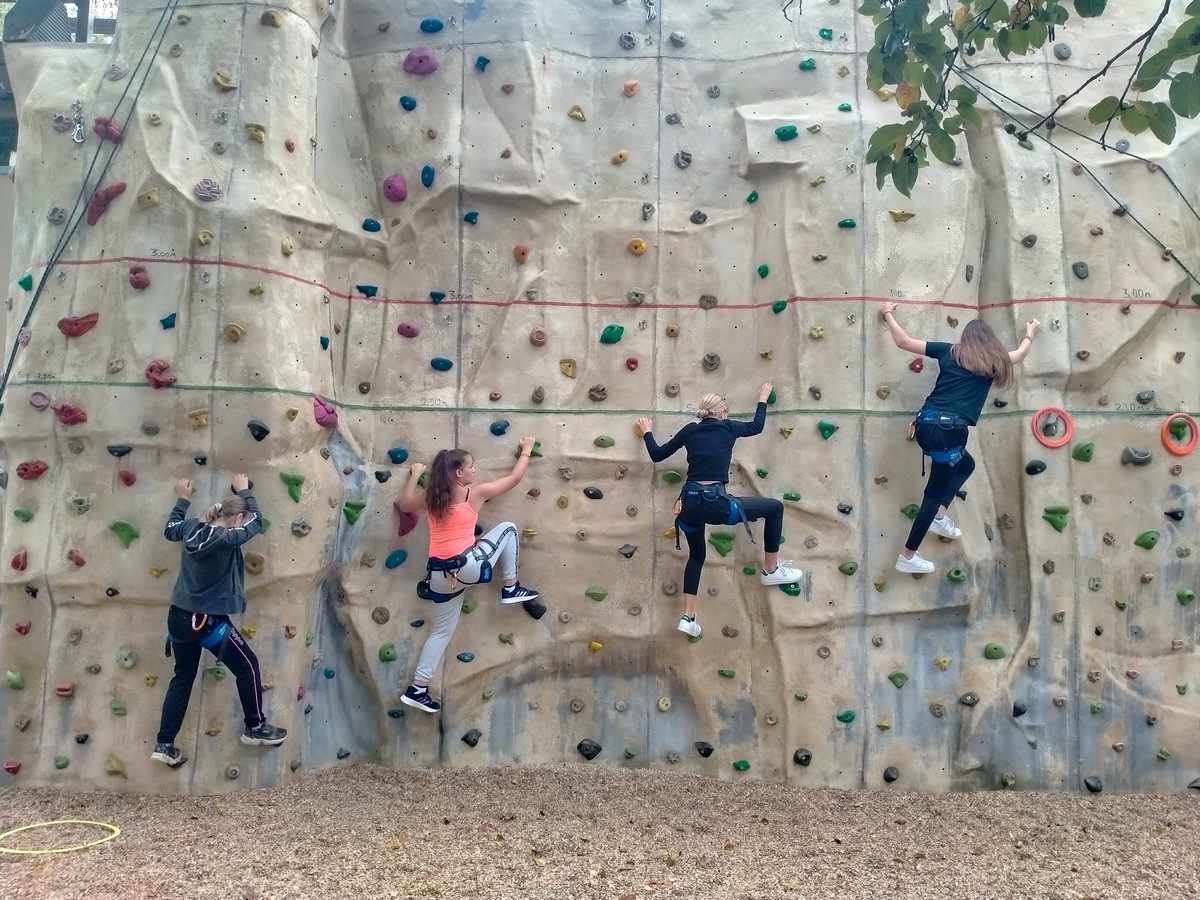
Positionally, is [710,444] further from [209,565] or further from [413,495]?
[209,565]

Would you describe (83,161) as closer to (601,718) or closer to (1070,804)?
(601,718)

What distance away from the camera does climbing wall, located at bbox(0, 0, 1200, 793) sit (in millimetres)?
5238

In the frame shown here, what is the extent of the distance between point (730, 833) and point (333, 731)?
2343mm

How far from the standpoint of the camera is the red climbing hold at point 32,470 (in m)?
5.23

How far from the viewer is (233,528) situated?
4797 mm

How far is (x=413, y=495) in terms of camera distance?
18.7 feet

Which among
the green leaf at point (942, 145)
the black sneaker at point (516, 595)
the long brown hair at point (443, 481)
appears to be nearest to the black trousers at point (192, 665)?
the long brown hair at point (443, 481)

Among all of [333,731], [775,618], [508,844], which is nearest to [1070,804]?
[775,618]

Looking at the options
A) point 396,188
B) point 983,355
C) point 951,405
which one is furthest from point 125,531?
point 983,355

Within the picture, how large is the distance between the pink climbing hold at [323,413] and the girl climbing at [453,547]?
55 cm

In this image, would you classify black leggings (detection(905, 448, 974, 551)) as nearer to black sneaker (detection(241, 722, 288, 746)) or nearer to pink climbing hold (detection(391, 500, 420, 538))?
pink climbing hold (detection(391, 500, 420, 538))

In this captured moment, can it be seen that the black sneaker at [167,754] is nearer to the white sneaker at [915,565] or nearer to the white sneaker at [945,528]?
the white sneaker at [915,565]

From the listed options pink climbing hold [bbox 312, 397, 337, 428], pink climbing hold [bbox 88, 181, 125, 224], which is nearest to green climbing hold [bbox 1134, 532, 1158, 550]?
pink climbing hold [bbox 312, 397, 337, 428]

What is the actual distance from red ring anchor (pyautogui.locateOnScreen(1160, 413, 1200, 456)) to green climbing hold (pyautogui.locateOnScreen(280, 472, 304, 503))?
496 centimetres
